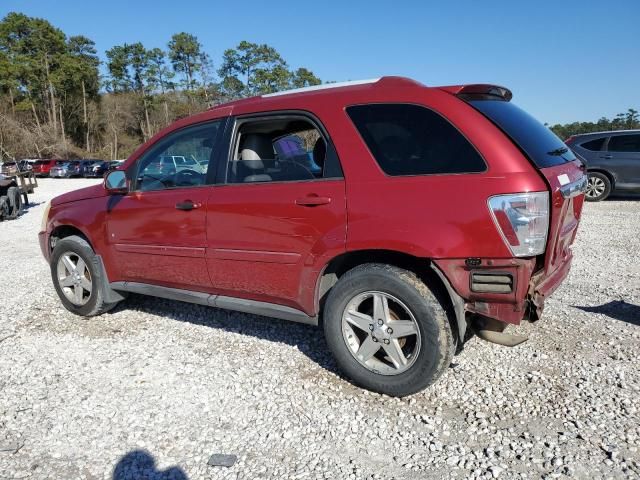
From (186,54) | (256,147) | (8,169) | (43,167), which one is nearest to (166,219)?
(256,147)

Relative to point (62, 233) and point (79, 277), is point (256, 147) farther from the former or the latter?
point (62, 233)

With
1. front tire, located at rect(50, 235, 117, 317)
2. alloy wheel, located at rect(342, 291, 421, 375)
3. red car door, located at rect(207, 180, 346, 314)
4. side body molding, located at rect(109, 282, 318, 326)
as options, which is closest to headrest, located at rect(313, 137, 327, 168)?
red car door, located at rect(207, 180, 346, 314)

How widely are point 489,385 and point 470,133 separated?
164 centimetres

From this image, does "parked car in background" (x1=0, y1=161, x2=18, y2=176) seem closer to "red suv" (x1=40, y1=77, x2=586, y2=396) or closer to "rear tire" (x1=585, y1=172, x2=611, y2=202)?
"red suv" (x1=40, y1=77, x2=586, y2=396)

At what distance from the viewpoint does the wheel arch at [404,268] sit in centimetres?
284

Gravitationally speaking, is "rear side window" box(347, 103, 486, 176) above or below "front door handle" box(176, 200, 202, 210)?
above

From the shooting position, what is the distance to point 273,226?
329 centimetres

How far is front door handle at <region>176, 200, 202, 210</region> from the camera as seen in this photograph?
144 inches

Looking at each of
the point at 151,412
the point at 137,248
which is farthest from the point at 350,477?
the point at 137,248

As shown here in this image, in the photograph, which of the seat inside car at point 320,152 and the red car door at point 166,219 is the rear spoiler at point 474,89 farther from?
the red car door at point 166,219

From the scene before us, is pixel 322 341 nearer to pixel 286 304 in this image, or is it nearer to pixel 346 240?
pixel 286 304

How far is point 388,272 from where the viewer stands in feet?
9.57

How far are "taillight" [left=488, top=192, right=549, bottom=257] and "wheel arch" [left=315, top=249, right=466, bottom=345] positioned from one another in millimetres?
436

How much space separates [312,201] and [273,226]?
0.36 m
